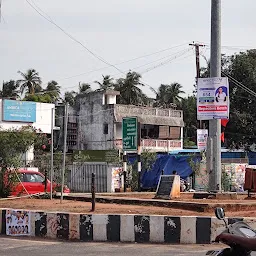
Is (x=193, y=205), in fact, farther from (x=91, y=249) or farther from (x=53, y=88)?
(x=53, y=88)

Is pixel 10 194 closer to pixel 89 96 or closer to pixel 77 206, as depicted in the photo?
pixel 77 206

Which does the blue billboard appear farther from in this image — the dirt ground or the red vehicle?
the dirt ground

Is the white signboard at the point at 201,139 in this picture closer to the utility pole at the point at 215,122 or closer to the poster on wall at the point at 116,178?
the poster on wall at the point at 116,178

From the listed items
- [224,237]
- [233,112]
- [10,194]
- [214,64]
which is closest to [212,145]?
[214,64]

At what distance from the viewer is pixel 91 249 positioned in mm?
11625

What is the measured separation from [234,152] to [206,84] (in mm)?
35618

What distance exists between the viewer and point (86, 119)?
2200 inches

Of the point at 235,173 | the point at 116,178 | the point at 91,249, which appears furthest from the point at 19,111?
the point at 91,249

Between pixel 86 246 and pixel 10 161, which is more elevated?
pixel 10 161

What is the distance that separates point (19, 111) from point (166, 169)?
1407 cm

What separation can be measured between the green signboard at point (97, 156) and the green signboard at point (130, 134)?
5.63 m

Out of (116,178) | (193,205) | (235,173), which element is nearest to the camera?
(193,205)

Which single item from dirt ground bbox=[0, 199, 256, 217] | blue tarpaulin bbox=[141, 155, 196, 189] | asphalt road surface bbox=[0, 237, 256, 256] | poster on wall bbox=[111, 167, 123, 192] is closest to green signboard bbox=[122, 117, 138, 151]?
poster on wall bbox=[111, 167, 123, 192]

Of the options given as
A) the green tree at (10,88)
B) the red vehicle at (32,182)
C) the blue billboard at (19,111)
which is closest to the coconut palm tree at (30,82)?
the green tree at (10,88)
